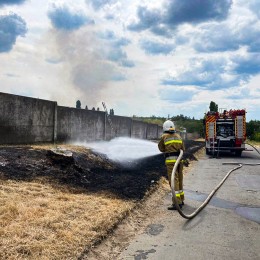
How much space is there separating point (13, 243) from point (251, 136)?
5490 cm

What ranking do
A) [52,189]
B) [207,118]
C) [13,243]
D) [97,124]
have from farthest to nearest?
[207,118]
[97,124]
[52,189]
[13,243]

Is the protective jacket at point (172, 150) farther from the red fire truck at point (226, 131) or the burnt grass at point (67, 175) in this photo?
the red fire truck at point (226, 131)

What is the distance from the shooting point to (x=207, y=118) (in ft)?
74.4

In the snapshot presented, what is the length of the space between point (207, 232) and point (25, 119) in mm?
9878

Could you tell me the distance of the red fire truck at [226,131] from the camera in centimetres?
2170

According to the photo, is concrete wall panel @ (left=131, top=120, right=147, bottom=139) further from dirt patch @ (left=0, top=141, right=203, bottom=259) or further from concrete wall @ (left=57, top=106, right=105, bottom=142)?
dirt patch @ (left=0, top=141, right=203, bottom=259)

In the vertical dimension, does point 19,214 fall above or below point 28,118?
below

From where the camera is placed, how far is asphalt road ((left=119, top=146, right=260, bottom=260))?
4.74 meters

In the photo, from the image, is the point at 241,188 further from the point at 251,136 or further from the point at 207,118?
the point at 251,136

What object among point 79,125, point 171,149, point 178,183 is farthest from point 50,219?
point 79,125

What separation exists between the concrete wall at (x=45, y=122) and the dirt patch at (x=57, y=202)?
2.33 meters

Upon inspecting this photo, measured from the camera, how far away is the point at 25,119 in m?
13.8

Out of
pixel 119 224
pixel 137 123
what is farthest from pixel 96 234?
pixel 137 123

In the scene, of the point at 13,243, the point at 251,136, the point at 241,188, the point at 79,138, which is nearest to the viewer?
the point at 13,243
